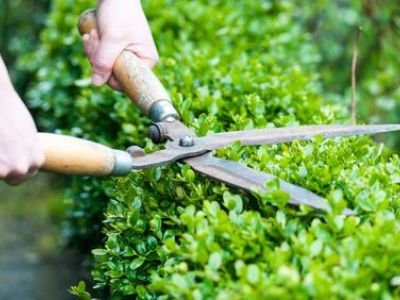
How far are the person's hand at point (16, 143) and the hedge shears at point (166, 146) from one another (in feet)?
0.26

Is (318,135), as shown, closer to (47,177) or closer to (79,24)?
(79,24)

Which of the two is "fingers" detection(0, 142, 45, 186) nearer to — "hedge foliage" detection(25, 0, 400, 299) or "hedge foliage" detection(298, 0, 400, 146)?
"hedge foliage" detection(25, 0, 400, 299)

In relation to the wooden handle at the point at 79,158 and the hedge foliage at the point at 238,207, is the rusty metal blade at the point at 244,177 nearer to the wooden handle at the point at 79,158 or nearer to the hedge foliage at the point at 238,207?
the hedge foliage at the point at 238,207

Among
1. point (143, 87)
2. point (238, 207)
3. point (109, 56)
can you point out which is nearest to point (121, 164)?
point (238, 207)

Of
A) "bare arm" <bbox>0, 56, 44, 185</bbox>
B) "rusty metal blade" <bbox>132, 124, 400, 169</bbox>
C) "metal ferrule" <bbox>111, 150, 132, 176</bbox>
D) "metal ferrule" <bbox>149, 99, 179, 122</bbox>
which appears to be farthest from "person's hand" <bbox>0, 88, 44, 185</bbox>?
"metal ferrule" <bbox>149, 99, 179, 122</bbox>

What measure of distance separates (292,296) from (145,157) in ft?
2.51

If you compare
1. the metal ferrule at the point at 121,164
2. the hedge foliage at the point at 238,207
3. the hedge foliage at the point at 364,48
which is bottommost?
the hedge foliage at the point at 364,48

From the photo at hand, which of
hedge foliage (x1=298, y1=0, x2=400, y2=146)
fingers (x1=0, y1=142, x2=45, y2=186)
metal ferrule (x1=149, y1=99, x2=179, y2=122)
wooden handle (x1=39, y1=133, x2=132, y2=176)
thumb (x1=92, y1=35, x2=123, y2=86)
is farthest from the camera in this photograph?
hedge foliage (x1=298, y1=0, x2=400, y2=146)

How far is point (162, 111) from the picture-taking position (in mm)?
2740

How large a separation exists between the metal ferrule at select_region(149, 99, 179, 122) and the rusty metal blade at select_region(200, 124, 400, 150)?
0.61 feet

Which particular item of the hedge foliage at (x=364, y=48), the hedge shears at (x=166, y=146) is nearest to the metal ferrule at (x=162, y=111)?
the hedge shears at (x=166, y=146)

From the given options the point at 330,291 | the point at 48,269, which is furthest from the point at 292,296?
the point at 48,269

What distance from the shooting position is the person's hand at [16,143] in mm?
2090

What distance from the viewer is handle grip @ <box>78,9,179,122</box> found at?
2.76 meters
